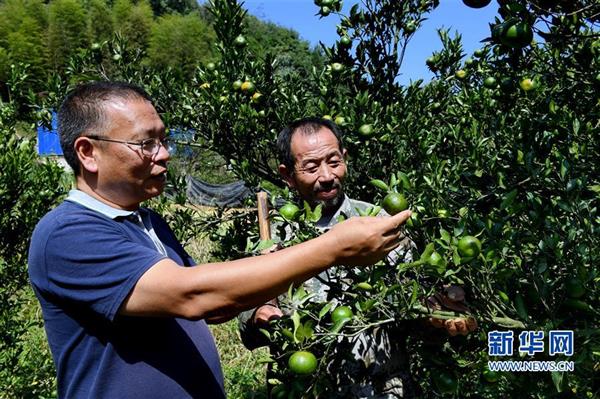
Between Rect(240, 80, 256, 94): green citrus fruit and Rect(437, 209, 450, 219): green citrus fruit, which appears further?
Rect(240, 80, 256, 94): green citrus fruit

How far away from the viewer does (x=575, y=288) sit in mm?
1347

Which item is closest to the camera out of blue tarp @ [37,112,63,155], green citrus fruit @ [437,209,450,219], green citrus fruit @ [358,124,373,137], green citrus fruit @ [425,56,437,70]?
green citrus fruit @ [437,209,450,219]

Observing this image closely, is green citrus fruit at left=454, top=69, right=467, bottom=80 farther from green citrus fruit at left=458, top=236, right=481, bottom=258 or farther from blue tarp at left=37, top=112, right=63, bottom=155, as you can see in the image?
green citrus fruit at left=458, top=236, right=481, bottom=258

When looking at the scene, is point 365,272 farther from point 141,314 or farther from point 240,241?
point 240,241

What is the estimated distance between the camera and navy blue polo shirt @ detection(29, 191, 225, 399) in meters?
1.36

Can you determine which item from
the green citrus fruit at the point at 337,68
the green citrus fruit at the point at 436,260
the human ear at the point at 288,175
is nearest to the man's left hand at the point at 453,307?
the green citrus fruit at the point at 436,260

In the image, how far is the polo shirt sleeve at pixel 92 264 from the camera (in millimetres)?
1342

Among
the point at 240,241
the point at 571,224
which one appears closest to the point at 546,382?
the point at 571,224

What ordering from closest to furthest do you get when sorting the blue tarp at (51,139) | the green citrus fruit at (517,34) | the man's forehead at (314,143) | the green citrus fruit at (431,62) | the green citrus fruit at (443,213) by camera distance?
1. the green citrus fruit at (517,34)
2. the green citrus fruit at (443,213)
3. the man's forehead at (314,143)
4. the green citrus fruit at (431,62)
5. the blue tarp at (51,139)

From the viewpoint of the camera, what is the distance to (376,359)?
1.91 meters

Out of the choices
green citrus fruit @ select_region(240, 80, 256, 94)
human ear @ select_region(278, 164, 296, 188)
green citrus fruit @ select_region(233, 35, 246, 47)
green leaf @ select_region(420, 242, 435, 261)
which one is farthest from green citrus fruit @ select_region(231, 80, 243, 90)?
green leaf @ select_region(420, 242, 435, 261)

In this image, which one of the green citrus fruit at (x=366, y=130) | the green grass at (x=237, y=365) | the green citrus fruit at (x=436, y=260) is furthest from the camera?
the green grass at (x=237, y=365)

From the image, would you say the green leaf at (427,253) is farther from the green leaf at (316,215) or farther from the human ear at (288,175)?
the human ear at (288,175)

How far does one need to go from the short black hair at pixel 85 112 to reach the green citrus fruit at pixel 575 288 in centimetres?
113
